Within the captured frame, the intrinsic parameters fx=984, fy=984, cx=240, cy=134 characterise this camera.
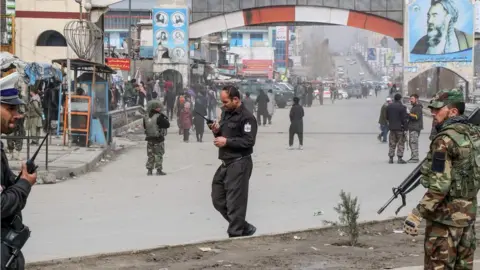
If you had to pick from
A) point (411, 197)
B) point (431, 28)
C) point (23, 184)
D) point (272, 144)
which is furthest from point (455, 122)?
point (431, 28)

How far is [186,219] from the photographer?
12.8m

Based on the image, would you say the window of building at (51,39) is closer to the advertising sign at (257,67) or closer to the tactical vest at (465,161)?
the tactical vest at (465,161)

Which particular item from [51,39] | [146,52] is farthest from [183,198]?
[146,52]

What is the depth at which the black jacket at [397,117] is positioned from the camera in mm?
22438

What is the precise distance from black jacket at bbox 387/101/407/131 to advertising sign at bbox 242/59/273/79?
83682 millimetres

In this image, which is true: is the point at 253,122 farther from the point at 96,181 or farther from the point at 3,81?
the point at 96,181

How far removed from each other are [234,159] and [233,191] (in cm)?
32

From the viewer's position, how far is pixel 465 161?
21.7 feet

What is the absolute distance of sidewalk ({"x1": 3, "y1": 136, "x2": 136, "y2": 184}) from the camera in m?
18.1

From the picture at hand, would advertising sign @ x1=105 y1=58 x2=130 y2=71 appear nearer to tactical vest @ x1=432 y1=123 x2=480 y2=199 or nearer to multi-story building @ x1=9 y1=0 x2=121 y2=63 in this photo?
multi-story building @ x1=9 y1=0 x2=121 y2=63

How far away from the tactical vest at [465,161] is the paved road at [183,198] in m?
4.35

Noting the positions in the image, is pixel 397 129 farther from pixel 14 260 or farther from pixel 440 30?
pixel 440 30

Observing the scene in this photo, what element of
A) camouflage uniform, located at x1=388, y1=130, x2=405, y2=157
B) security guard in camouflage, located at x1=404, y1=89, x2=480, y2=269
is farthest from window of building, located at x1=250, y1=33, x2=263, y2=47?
security guard in camouflage, located at x1=404, y1=89, x2=480, y2=269

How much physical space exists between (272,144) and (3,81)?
24.2 metres
